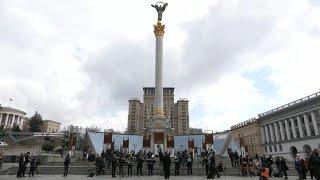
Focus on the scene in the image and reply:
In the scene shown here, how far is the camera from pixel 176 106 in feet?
529

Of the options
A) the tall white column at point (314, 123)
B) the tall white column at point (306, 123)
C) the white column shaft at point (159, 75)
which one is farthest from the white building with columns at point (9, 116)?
the tall white column at point (314, 123)

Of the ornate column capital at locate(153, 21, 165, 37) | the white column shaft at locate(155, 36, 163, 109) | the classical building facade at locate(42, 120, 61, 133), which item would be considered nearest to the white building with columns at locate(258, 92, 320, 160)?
the white column shaft at locate(155, 36, 163, 109)

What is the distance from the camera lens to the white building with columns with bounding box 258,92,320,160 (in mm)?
71688

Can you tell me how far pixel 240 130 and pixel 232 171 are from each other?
304ft

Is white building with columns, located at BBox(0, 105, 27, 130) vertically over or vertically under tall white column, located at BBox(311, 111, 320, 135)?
over

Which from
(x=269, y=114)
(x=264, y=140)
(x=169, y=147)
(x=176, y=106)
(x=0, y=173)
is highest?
(x=176, y=106)

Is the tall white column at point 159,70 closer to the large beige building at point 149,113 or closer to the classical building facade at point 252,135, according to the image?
the classical building facade at point 252,135

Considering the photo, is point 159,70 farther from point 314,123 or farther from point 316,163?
point 316,163

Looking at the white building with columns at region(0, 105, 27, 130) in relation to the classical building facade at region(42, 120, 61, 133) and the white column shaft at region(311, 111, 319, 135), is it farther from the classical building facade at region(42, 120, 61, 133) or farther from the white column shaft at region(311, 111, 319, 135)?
the white column shaft at region(311, 111, 319, 135)

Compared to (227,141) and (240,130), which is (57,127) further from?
(227,141)

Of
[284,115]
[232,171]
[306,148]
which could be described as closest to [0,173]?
[232,171]

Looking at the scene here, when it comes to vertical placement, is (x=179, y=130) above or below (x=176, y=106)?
below

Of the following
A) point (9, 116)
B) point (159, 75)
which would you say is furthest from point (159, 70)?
point (9, 116)

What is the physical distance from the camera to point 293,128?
3177 inches
